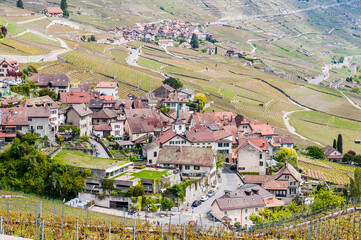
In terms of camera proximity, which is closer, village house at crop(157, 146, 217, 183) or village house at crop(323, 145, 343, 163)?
village house at crop(157, 146, 217, 183)

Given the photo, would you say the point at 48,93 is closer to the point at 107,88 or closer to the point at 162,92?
the point at 107,88

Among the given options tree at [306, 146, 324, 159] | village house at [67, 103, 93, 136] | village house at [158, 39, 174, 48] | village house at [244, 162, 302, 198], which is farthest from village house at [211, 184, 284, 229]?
village house at [158, 39, 174, 48]

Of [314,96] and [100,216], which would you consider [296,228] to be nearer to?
[100,216]

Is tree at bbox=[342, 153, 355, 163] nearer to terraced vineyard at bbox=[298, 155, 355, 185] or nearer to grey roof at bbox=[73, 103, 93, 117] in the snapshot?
terraced vineyard at bbox=[298, 155, 355, 185]

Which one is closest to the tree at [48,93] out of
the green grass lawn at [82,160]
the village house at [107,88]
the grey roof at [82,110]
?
the grey roof at [82,110]

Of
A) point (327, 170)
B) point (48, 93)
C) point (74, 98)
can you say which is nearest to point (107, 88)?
point (74, 98)

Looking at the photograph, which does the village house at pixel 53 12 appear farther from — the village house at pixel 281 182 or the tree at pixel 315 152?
the village house at pixel 281 182
